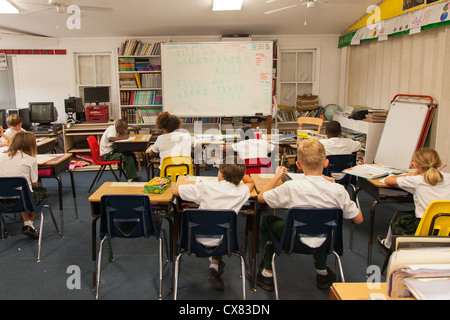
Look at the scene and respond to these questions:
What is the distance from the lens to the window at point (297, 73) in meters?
7.39

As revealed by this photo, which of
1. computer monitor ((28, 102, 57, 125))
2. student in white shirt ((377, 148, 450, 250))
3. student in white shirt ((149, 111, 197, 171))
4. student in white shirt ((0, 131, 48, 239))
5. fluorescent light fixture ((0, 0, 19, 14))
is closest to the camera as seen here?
student in white shirt ((377, 148, 450, 250))

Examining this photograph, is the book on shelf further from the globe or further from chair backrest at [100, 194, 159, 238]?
chair backrest at [100, 194, 159, 238]

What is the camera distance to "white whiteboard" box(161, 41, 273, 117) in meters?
6.78

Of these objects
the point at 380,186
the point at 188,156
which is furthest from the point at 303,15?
the point at 380,186

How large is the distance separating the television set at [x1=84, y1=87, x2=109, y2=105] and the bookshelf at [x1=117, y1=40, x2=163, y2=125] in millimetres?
272

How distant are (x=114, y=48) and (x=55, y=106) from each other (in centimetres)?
165

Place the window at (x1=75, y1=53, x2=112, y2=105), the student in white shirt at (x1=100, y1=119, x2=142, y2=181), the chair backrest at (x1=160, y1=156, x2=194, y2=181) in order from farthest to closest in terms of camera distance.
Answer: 1. the window at (x1=75, y1=53, x2=112, y2=105)
2. the student in white shirt at (x1=100, y1=119, x2=142, y2=181)
3. the chair backrest at (x1=160, y1=156, x2=194, y2=181)

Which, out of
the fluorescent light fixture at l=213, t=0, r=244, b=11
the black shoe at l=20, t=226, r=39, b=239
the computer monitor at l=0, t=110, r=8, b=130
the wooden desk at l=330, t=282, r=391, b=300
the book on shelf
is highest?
the fluorescent light fixture at l=213, t=0, r=244, b=11

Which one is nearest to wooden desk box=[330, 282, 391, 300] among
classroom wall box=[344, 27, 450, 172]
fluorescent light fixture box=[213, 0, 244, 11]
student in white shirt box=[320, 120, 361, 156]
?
student in white shirt box=[320, 120, 361, 156]

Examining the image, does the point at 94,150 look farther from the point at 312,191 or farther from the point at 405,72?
the point at 405,72

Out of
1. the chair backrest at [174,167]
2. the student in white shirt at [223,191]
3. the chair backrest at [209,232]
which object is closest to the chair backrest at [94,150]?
the chair backrest at [174,167]

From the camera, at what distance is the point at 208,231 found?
2410mm

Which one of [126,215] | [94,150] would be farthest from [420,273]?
[94,150]

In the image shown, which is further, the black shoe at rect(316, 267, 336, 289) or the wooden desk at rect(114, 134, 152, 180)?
the wooden desk at rect(114, 134, 152, 180)
